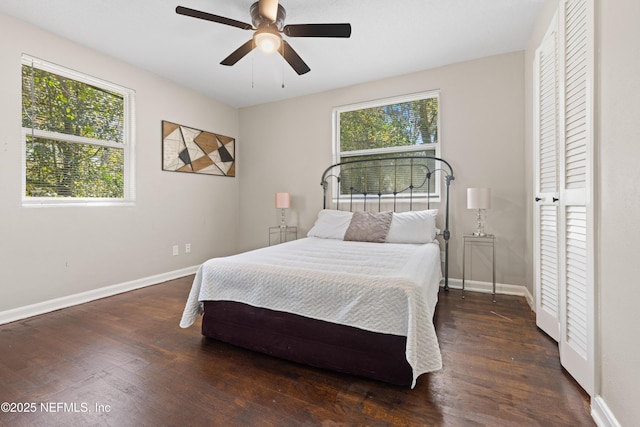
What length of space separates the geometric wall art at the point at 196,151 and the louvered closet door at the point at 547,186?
3885 mm

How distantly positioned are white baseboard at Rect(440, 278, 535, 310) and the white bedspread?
1.13 meters

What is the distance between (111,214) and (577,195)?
397 cm

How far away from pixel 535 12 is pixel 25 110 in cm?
447

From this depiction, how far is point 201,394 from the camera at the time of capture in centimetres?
144

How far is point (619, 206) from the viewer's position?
3.71 ft

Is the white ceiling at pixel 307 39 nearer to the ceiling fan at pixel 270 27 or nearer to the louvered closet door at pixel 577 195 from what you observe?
the ceiling fan at pixel 270 27

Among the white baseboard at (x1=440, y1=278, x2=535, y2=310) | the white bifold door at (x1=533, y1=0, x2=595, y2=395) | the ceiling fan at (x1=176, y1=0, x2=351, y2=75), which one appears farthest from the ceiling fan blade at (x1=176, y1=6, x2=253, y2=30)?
the white baseboard at (x1=440, y1=278, x2=535, y2=310)

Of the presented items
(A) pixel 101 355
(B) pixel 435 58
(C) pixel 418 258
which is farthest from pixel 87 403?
(B) pixel 435 58

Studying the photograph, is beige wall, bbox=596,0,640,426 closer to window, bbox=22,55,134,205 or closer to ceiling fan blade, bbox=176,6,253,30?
ceiling fan blade, bbox=176,6,253,30

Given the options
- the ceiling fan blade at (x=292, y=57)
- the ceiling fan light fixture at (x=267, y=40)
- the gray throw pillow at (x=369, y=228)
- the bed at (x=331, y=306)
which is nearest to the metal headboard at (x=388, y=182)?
the gray throw pillow at (x=369, y=228)

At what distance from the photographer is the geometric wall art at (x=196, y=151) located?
12.0 ft

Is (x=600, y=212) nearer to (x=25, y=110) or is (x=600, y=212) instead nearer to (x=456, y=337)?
(x=456, y=337)

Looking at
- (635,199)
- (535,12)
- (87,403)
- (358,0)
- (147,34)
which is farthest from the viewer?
(147,34)

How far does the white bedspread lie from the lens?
4.68 feet
